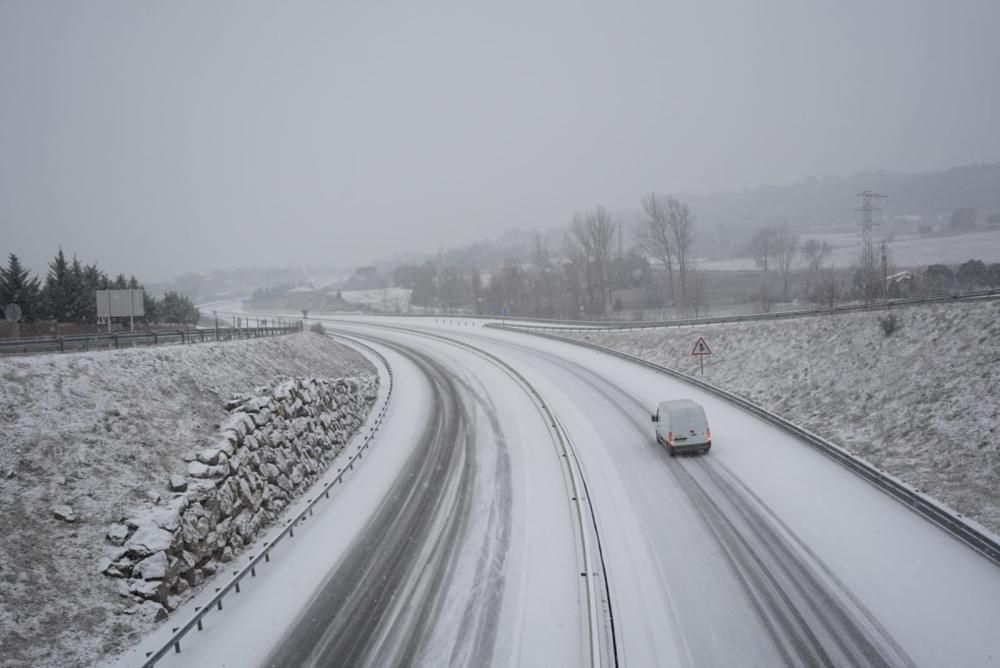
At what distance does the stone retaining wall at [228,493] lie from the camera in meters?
13.4

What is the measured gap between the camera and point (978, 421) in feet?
59.6

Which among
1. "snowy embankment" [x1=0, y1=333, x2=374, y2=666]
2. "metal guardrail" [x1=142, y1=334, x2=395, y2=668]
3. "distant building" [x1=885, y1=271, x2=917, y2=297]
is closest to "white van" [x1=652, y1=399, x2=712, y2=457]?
"metal guardrail" [x1=142, y1=334, x2=395, y2=668]

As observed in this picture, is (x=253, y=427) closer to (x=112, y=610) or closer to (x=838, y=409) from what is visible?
(x=112, y=610)

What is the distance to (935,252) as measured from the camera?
254ft

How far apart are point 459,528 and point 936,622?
473 inches

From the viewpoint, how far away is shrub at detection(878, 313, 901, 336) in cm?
2561

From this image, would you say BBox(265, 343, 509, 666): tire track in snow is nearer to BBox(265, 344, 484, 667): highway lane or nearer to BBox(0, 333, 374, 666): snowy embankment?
BBox(265, 344, 484, 667): highway lane

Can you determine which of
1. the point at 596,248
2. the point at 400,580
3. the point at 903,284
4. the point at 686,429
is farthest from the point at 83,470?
the point at 596,248

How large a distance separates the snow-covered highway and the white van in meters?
0.59

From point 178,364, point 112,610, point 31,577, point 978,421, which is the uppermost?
point 178,364

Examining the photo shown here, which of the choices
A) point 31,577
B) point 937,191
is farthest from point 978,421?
point 937,191

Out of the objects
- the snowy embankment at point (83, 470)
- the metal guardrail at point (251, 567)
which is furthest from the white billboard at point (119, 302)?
the metal guardrail at point (251, 567)

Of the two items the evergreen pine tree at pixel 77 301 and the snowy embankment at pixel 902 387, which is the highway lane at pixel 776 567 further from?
the evergreen pine tree at pixel 77 301

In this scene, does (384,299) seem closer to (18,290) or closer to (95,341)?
(18,290)
